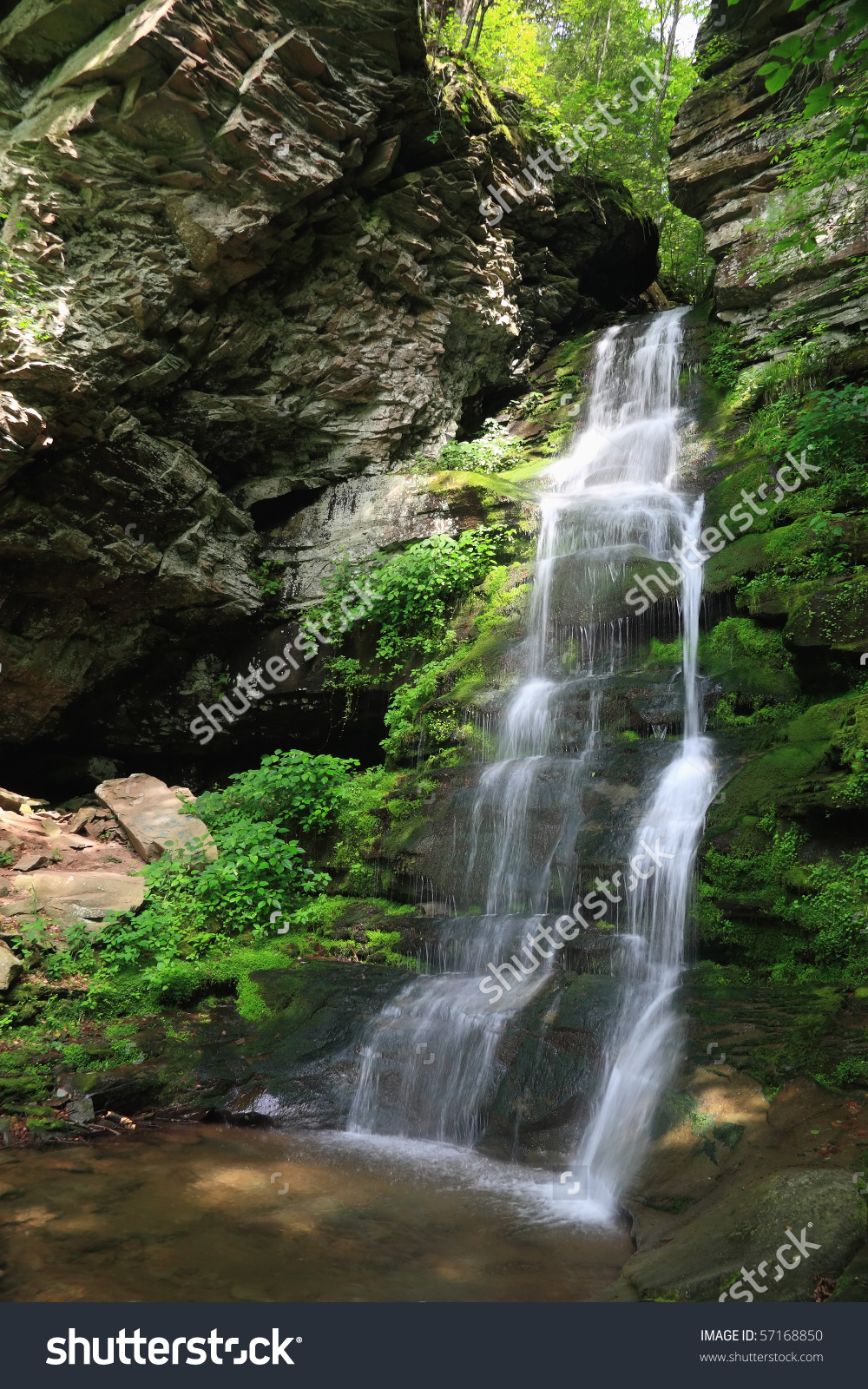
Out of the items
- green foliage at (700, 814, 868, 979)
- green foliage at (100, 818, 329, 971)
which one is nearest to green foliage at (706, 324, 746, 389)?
green foliage at (700, 814, 868, 979)

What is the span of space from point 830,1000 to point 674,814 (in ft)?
7.16

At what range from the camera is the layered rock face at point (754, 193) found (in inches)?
443

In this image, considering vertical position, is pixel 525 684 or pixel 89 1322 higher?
pixel 525 684

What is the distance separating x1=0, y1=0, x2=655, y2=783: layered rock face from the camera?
915 centimetres

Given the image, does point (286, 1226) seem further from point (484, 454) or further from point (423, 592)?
point (484, 454)

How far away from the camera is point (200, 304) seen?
10688 mm

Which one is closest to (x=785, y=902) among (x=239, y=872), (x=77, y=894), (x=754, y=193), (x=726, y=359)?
(x=239, y=872)

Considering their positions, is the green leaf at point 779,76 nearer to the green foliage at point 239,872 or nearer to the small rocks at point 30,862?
the green foliage at point 239,872

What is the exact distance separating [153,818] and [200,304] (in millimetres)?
7001

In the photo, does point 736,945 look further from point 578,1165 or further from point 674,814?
point 578,1165

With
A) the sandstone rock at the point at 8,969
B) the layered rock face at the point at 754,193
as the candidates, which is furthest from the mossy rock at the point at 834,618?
the sandstone rock at the point at 8,969

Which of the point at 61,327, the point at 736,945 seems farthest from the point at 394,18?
the point at 736,945

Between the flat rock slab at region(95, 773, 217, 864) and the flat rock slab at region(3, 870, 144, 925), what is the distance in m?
0.79

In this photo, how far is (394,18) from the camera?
10.7 meters
